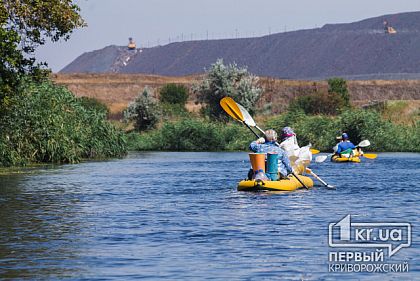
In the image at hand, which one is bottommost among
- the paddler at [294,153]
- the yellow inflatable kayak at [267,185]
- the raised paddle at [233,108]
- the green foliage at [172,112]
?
the green foliage at [172,112]

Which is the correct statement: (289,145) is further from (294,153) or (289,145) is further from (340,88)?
(340,88)

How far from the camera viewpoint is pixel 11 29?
33.0 m

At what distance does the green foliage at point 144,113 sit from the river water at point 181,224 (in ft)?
160

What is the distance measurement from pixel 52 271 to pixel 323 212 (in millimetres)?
9424

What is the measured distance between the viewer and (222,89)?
9062 cm

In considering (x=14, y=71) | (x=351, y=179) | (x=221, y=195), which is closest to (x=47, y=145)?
(x=14, y=71)

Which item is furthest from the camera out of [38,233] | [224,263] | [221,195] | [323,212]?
[221,195]

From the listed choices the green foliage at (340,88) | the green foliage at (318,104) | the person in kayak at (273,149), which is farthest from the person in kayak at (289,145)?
the green foliage at (340,88)

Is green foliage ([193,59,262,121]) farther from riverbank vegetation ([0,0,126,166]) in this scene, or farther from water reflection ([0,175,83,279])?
water reflection ([0,175,83,279])

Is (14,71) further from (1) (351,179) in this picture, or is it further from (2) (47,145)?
(1) (351,179)

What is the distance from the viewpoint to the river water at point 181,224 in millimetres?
14617

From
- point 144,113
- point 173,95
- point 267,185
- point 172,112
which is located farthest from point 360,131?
point 173,95

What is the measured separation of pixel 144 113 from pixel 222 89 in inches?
322

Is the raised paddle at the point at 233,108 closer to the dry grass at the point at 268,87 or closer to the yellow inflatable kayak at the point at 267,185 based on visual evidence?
the yellow inflatable kayak at the point at 267,185
